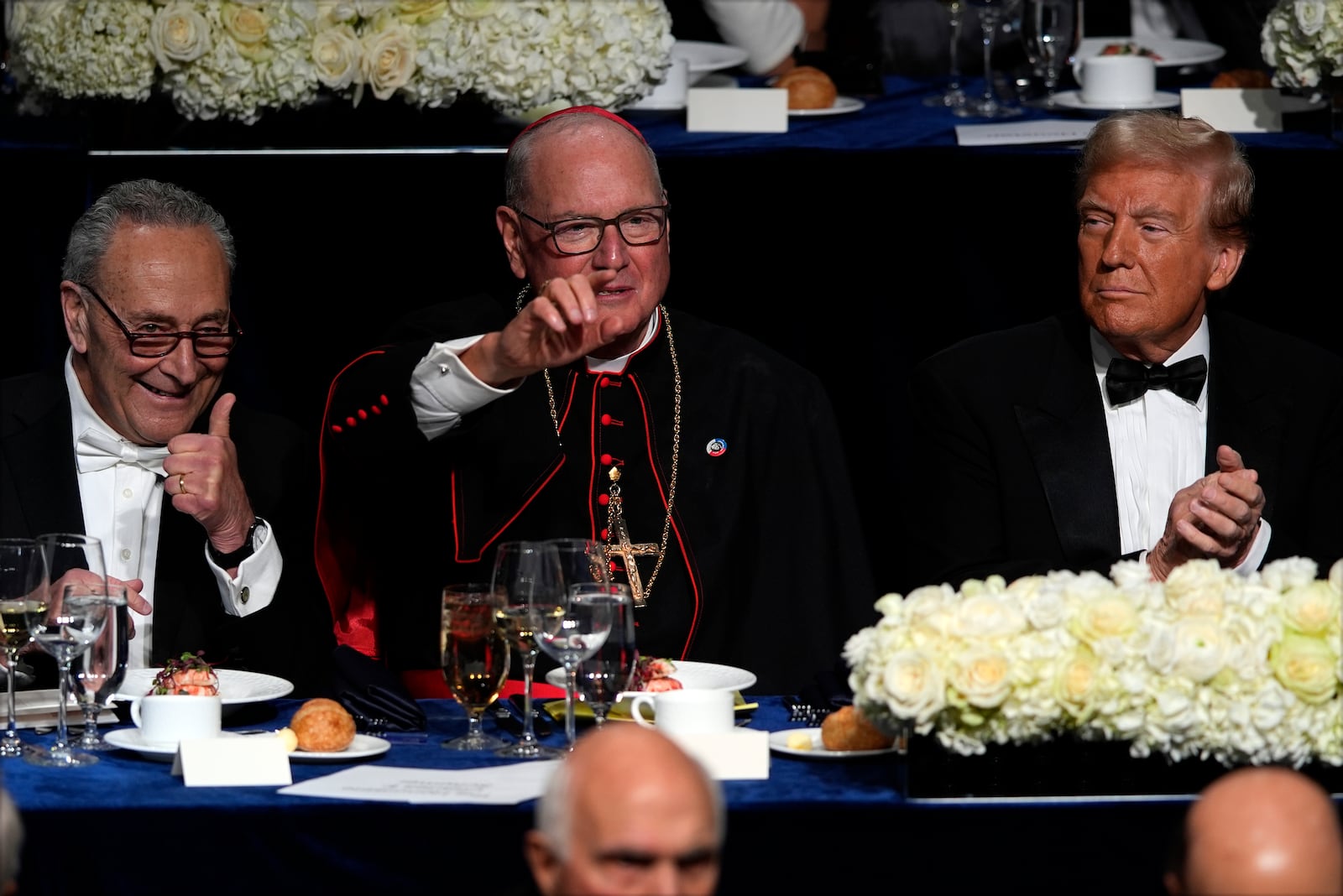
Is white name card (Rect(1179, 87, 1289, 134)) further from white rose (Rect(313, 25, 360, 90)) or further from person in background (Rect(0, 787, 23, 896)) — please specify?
person in background (Rect(0, 787, 23, 896))

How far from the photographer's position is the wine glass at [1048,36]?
5281mm

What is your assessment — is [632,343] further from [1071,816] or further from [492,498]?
[1071,816]

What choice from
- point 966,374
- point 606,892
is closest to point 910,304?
point 966,374

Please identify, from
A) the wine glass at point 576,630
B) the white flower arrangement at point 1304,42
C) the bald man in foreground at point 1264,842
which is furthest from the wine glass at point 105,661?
the white flower arrangement at point 1304,42

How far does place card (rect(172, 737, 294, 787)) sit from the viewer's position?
269 cm

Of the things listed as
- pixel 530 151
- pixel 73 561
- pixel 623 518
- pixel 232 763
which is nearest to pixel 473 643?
pixel 232 763

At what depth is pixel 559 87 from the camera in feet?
15.5

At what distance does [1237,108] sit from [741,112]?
1.23 m

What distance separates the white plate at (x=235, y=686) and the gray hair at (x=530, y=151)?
127 cm

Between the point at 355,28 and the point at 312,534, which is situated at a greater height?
the point at 355,28

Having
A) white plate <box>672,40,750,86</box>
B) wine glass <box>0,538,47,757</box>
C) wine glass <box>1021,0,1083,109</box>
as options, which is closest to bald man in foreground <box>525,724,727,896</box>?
wine glass <box>0,538,47,757</box>

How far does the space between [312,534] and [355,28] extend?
1310 mm

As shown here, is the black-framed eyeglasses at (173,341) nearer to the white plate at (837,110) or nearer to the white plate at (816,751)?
the white plate at (816,751)

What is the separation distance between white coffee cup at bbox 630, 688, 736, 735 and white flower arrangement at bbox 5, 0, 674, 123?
7.15ft
